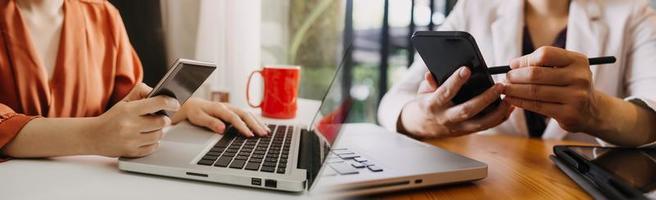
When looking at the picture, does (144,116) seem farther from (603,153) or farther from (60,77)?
(603,153)

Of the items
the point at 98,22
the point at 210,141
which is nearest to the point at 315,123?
the point at 210,141

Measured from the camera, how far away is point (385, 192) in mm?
288

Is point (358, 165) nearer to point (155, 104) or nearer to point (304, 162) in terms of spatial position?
point (304, 162)

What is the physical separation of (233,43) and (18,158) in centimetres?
20

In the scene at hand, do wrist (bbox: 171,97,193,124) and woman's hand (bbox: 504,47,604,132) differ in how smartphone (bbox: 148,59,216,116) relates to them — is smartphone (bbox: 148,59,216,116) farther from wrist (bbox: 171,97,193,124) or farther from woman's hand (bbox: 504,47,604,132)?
woman's hand (bbox: 504,47,604,132)

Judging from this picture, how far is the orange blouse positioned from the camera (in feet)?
1.01

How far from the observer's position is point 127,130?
1.00 ft

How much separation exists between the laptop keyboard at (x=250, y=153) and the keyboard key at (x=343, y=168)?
4 cm

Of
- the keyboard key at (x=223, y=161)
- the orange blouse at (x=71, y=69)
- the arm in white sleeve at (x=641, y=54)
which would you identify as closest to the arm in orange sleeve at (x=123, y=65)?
the orange blouse at (x=71, y=69)

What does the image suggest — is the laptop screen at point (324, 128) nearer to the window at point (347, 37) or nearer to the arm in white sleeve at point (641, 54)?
the window at point (347, 37)

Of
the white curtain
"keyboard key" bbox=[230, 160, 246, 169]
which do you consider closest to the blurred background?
the white curtain

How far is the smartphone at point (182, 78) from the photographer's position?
0.25 m

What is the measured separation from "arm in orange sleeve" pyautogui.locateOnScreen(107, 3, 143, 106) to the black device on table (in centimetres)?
35

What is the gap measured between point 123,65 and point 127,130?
0.24 ft
